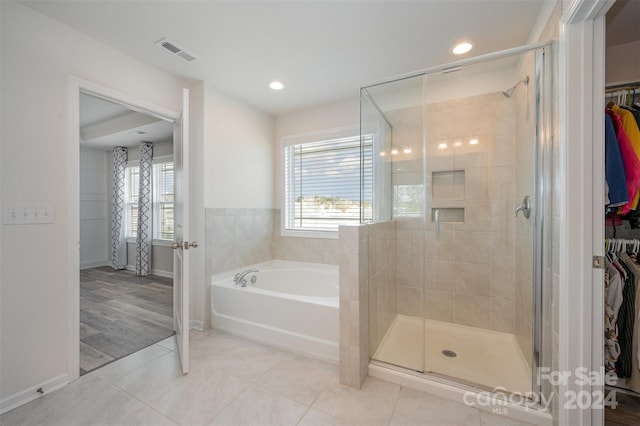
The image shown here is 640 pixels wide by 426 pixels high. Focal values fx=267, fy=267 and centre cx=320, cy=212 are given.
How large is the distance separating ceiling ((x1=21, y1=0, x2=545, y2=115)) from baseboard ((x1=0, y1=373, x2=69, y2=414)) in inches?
91.6

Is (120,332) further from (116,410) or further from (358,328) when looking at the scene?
(358,328)

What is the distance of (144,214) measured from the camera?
15.3 ft

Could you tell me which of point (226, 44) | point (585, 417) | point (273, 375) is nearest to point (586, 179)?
point (585, 417)

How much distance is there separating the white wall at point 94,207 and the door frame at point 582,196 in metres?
6.69

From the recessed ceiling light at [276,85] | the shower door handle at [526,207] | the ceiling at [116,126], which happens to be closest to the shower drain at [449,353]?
the shower door handle at [526,207]

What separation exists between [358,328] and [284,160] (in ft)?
7.69

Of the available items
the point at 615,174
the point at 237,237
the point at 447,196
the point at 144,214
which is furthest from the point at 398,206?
the point at 144,214

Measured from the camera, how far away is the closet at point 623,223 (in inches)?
59.1

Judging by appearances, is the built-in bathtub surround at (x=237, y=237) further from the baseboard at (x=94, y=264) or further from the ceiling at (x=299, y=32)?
the baseboard at (x=94, y=264)

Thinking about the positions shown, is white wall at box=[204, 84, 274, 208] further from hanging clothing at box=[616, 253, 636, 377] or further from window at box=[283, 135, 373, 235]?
hanging clothing at box=[616, 253, 636, 377]

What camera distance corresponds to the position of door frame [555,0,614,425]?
122 centimetres

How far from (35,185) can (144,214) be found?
3295 millimetres

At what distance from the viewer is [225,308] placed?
8.39ft

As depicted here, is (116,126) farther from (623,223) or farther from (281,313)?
(623,223)
